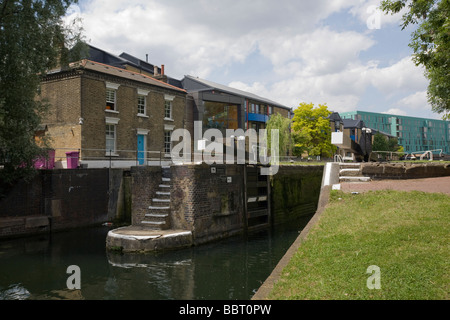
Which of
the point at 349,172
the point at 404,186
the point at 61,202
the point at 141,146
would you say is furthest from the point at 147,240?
the point at 141,146

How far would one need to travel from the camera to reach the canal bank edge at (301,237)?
482 centimetres

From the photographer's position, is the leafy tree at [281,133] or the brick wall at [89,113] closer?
the brick wall at [89,113]

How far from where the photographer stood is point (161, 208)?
12.3m

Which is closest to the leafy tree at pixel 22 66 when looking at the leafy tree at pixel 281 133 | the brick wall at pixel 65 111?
the brick wall at pixel 65 111

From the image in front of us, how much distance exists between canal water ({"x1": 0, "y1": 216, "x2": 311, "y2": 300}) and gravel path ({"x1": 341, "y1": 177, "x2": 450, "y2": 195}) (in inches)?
133

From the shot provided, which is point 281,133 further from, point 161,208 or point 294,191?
point 161,208

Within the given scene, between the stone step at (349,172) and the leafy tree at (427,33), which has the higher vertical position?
the leafy tree at (427,33)

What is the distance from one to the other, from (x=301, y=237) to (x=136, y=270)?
486 centimetres

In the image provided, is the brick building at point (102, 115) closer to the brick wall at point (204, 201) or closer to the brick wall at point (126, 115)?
the brick wall at point (126, 115)

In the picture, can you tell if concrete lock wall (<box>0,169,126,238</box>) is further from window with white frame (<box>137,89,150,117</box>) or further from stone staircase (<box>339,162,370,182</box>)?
stone staircase (<box>339,162,370,182</box>)

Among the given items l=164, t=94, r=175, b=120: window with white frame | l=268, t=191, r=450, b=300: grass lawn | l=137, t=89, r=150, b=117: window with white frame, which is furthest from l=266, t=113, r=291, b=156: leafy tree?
l=268, t=191, r=450, b=300: grass lawn

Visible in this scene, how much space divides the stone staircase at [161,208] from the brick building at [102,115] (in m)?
6.24
